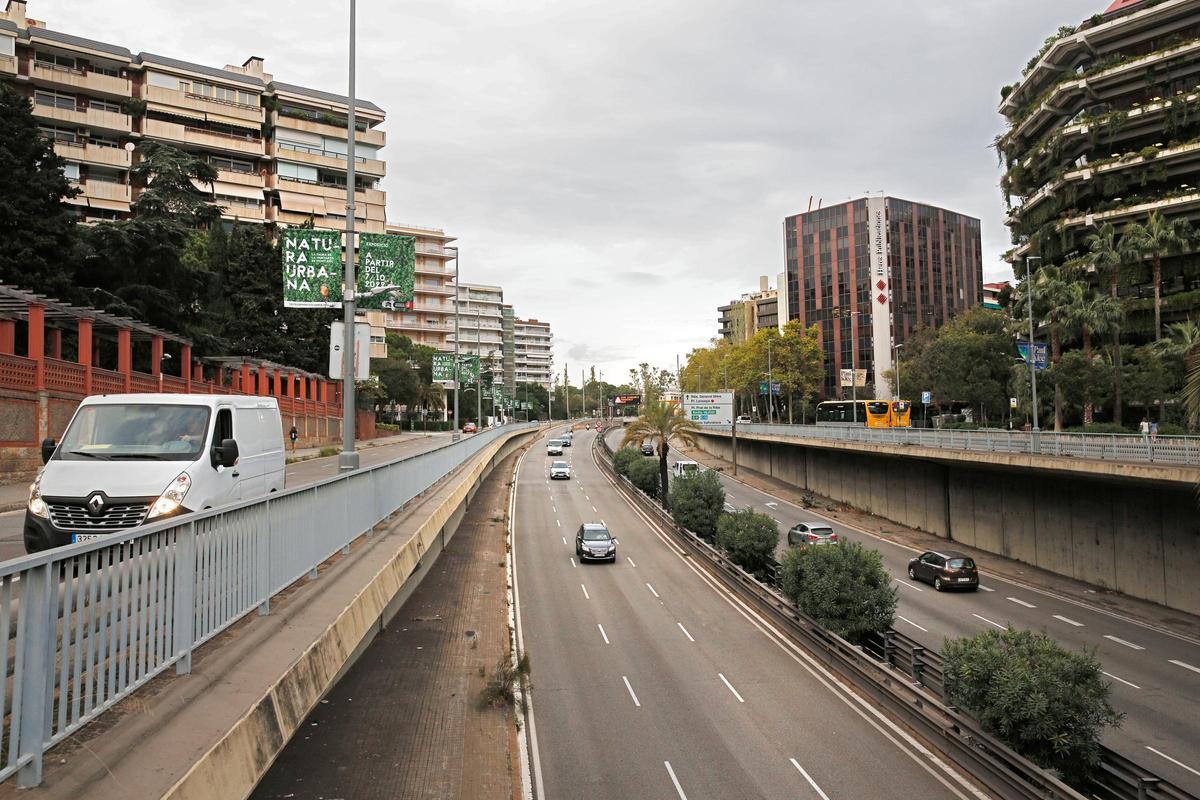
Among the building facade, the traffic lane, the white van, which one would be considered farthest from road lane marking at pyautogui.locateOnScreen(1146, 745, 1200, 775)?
the building facade

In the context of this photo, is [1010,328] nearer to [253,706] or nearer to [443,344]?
[253,706]

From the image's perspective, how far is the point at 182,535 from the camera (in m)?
5.83

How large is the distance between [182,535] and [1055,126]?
71.4 meters

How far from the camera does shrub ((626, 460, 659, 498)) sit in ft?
182

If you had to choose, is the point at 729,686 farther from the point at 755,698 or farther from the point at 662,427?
the point at 662,427

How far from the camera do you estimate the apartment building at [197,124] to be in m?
68.9

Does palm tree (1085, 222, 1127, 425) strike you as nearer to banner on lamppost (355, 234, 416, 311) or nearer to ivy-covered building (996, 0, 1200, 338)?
ivy-covered building (996, 0, 1200, 338)

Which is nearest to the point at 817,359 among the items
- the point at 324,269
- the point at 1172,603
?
the point at 1172,603

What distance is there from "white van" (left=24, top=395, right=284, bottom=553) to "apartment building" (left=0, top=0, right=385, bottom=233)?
7084cm

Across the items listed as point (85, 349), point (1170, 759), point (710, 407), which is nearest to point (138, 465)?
point (1170, 759)

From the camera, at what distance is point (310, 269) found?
1524cm

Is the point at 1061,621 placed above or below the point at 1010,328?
below

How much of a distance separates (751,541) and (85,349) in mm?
27977

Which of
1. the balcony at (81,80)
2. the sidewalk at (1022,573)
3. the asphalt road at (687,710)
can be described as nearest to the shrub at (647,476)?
the sidewalk at (1022,573)
